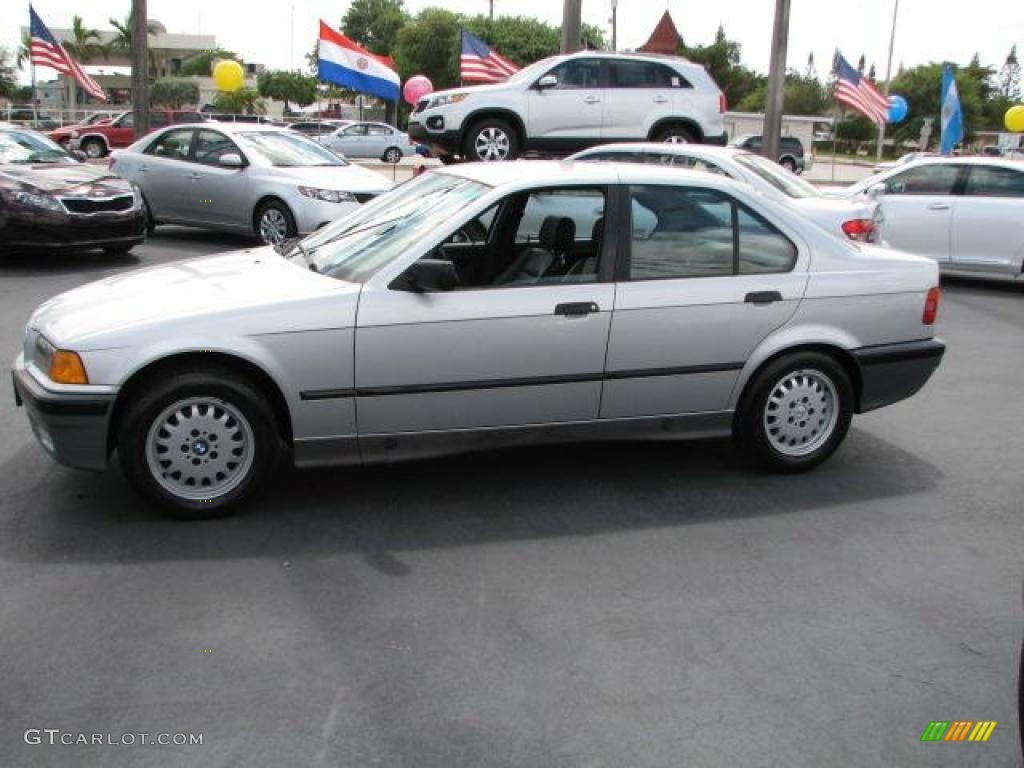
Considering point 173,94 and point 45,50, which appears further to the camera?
point 173,94

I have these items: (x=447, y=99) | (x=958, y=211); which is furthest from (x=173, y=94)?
(x=958, y=211)

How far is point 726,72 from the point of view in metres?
83.9

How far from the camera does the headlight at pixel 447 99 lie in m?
14.2

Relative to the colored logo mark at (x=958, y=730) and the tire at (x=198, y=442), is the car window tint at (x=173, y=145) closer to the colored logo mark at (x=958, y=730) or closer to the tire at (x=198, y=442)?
the tire at (x=198, y=442)

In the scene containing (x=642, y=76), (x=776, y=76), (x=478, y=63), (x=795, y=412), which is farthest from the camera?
(x=776, y=76)

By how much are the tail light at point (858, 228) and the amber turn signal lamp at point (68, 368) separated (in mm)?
7456

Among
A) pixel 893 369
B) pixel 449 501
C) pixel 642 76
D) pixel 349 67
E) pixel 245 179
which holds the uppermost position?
pixel 349 67

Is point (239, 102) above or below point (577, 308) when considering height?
above

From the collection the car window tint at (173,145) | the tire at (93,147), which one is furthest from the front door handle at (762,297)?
the tire at (93,147)

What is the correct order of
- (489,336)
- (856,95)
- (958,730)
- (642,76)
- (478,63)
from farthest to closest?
(856,95) → (478,63) → (642,76) → (489,336) → (958,730)

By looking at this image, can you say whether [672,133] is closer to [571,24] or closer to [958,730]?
[571,24]

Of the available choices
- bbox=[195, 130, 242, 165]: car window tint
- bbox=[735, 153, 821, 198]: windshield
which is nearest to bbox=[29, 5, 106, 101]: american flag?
bbox=[195, 130, 242, 165]: car window tint

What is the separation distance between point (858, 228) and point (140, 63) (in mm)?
15277

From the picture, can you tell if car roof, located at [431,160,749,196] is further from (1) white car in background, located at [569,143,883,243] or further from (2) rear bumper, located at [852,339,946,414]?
(1) white car in background, located at [569,143,883,243]
